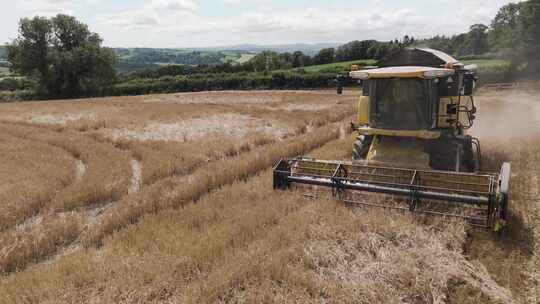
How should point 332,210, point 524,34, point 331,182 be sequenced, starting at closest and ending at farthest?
1. point 332,210
2. point 331,182
3. point 524,34

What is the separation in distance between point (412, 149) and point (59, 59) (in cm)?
5324

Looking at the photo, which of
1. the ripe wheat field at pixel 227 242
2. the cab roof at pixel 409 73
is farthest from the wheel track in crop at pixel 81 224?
the cab roof at pixel 409 73

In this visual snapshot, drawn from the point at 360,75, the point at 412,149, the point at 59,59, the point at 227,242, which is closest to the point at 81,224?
the point at 227,242

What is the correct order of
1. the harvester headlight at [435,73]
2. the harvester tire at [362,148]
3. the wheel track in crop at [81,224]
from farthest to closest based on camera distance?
the harvester tire at [362,148], the harvester headlight at [435,73], the wheel track in crop at [81,224]

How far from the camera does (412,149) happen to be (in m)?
7.92

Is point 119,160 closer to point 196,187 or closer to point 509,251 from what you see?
point 196,187

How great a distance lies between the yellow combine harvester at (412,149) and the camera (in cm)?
624

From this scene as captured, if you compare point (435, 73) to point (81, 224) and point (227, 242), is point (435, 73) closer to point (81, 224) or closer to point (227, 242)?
point (227, 242)

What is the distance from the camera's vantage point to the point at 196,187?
779 centimetres

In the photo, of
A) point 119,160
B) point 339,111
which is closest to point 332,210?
point 119,160

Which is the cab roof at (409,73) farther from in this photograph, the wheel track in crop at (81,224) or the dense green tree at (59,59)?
the dense green tree at (59,59)

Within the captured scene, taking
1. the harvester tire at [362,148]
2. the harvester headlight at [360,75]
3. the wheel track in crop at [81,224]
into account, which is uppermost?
the harvester headlight at [360,75]

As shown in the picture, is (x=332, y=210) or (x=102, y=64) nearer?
(x=332, y=210)

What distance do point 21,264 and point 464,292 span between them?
5.53 meters
